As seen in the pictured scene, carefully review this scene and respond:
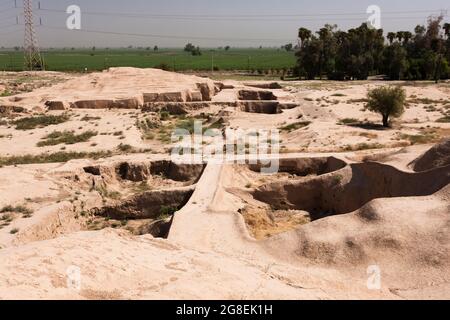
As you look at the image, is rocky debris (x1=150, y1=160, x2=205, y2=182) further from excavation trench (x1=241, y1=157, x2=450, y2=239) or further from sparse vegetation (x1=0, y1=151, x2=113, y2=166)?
sparse vegetation (x1=0, y1=151, x2=113, y2=166)

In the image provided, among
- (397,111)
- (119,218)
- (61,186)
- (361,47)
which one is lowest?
(119,218)

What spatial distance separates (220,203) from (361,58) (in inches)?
1715

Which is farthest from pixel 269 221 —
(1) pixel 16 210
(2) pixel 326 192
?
(1) pixel 16 210

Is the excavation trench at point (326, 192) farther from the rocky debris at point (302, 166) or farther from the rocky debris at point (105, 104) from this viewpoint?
the rocky debris at point (105, 104)

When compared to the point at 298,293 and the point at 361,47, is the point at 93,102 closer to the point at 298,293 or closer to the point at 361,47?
the point at 298,293

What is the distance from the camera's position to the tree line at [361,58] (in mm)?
51344

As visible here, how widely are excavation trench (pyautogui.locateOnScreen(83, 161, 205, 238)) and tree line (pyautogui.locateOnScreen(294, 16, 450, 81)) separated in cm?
3995

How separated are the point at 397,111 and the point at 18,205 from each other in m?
18.9

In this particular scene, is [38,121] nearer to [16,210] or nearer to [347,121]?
[16,210]

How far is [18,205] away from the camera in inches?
536

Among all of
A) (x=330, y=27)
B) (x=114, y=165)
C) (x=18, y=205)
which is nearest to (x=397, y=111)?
(x=114, y=165)

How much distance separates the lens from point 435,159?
13.4 metres

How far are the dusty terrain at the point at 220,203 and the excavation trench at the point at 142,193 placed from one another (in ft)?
0.16
